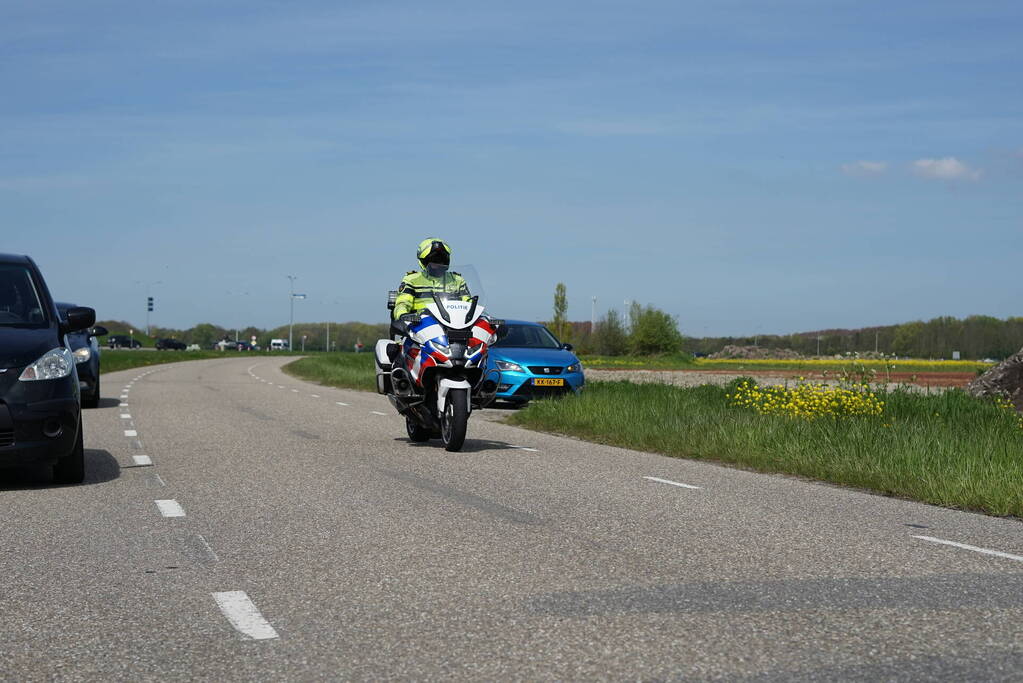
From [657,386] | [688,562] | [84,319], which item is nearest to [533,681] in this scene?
[688,562]

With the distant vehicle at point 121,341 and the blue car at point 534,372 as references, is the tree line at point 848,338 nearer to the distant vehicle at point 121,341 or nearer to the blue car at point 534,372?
the distant vehicle at point 121,341

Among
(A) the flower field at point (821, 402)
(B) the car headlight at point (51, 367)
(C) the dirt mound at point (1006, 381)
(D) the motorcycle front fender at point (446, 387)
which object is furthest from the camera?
(C) the dirt mound at point (1006, 381)

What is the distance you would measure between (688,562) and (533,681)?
250 centimetres

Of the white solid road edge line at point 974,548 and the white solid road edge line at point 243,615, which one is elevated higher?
the white solid road edge line at point 243,615

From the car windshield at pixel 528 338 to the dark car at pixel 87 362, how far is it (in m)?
7.30

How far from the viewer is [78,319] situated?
10305mm

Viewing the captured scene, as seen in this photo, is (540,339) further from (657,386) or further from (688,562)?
(688,562)

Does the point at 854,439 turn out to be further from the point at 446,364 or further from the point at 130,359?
the point at 130,359

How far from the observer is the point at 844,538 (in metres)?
7.58

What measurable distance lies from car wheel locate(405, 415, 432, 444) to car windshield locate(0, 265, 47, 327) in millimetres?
4777

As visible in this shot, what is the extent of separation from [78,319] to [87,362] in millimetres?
11390

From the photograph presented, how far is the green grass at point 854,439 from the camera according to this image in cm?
1005

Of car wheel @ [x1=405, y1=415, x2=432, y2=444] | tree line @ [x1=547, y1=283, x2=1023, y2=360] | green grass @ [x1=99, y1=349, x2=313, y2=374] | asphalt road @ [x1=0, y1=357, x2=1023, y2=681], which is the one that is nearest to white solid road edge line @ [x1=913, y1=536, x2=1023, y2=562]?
asphalt road @ [x1=0, y1=357, x2=1023, y2=681]

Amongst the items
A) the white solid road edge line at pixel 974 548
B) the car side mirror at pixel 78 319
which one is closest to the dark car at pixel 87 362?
the car side mirror at pixel 78 319
